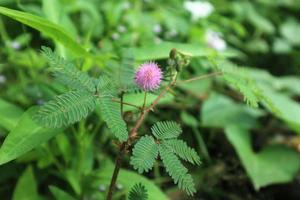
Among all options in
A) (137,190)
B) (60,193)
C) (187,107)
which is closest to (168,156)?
(137,190)

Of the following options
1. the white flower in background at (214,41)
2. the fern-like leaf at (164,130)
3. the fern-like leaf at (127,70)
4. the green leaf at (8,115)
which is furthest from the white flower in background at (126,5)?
the fern-like leaf at (164,130)

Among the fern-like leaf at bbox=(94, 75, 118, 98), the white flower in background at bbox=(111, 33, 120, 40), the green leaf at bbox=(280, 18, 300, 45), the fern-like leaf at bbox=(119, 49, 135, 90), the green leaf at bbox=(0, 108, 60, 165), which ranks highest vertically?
the fern-like leaf at bbox=(94, 75, 118, 98)

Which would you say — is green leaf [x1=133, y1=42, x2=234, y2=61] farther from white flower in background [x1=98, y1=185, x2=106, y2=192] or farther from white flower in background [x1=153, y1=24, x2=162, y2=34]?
white flower in background [x1=153, y1=24, x2=162, y2=34]

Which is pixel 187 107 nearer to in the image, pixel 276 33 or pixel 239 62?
pixel 239 62

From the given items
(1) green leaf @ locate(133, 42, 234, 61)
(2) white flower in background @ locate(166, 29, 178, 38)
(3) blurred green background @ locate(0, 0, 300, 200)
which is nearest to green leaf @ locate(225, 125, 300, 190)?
(3) blurred green background @ locate(0, 0, 300, 200)

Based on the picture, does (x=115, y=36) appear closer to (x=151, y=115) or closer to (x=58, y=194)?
(x=151, y=115)

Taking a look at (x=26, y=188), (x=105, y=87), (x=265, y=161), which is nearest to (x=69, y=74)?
(x=105, y=87)
